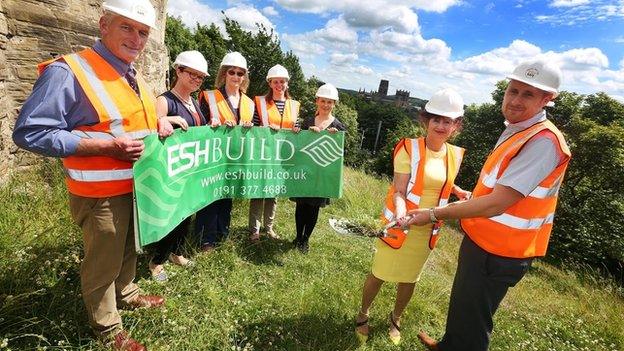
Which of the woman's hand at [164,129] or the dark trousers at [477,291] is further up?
the woman's hand at [164,129]

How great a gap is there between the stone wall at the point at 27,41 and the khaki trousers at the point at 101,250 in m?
2.97

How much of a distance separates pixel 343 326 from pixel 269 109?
9.62 feet

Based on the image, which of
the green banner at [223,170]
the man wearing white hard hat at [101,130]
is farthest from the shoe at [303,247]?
the man wearing white hard hat at [101,130]

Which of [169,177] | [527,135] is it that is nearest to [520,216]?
[527,135]

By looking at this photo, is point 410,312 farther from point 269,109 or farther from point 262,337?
point 269,109

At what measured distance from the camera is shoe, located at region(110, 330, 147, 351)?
2609mm

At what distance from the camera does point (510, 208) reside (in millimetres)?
2543

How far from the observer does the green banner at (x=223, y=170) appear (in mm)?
2825

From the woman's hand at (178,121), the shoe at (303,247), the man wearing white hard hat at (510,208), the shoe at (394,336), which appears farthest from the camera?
the shoe at (303,247)

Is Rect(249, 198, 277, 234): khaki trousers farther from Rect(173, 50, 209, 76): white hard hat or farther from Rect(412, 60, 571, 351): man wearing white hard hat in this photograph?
Rect(412, 60, 571, 351): man wearing white hard hat

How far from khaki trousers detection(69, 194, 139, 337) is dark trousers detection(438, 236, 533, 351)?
2622 millimetres

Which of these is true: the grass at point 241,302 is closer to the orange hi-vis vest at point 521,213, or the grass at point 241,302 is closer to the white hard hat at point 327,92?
the orange hi-vis vest at point 521,213

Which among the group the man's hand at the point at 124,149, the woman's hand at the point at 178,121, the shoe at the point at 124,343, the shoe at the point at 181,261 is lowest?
the shoe at the point at 181,261

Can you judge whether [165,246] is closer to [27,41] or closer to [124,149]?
[124,149]
